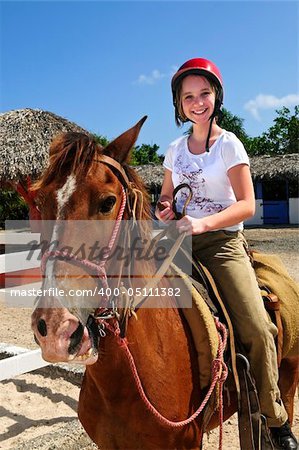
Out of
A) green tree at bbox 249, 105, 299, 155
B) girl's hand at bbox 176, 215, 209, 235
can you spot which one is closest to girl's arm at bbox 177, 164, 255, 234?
girl's hand at bbox 176, 215, 209, 235

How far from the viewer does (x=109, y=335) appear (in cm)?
210

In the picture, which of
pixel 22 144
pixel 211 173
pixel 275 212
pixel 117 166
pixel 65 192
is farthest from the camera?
pixel 275 212

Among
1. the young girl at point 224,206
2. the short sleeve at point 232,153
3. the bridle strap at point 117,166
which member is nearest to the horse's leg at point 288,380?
the young girl at point 224,206

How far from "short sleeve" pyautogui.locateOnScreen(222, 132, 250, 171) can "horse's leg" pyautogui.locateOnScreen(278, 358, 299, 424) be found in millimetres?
1700

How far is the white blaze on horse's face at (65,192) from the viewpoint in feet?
5.94

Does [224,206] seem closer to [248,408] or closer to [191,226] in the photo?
[191,226]

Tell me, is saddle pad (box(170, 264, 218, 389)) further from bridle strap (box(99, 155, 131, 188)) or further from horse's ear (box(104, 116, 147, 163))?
horse's ear (box(104, 116, 147, 163))

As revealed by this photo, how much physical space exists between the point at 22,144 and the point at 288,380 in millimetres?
9784

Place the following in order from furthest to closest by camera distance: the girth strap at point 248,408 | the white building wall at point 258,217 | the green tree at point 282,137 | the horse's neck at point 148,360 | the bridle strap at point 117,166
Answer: the green tree at point 282,137 → the white building wall at point 258,217 → the girth strap at point 248,408 → the horse's neck at point 148,360 → the bridle strap at point 117,166

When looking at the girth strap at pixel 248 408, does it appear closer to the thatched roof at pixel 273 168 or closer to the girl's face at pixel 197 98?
the girl's face at pixel 197 98

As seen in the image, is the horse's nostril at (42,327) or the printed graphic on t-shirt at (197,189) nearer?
the horse's nostril at (42,327)

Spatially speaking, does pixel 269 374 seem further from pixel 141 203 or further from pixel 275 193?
pixel 275 193

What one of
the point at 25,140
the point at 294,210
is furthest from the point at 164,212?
the point at 294,210

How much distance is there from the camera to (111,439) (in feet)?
7.31
